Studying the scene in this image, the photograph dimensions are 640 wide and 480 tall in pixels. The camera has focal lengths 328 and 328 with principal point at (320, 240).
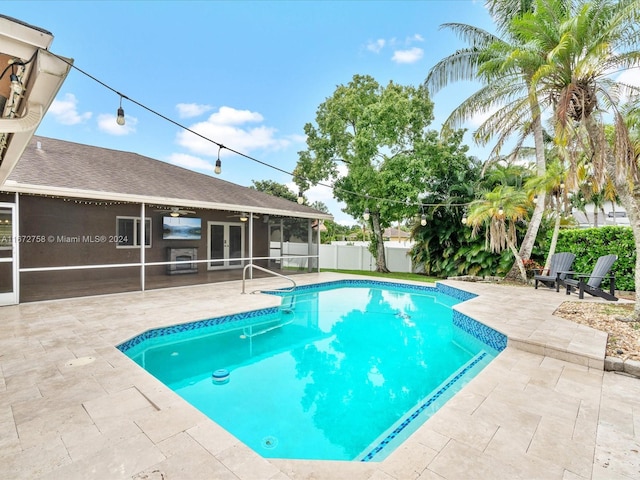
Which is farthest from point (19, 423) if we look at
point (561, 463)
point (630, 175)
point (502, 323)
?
point (630, 175)

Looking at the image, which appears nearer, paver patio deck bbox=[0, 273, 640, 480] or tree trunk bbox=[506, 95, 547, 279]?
paver patio deck bbox=[0, 273, 640, 480]

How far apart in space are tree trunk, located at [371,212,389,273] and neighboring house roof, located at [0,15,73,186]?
14.4 m

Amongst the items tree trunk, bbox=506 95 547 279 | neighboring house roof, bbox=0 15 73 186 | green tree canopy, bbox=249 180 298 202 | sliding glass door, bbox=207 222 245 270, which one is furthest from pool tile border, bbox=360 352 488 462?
green tree canopy, bbox=249 180 298 202

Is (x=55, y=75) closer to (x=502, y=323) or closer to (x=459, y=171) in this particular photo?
(x=502, y=323)

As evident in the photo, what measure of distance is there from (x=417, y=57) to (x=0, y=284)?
17.5 meters

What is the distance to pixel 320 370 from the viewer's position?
17.6ft

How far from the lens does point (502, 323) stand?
632cm

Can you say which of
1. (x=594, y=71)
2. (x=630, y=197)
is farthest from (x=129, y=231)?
(x=630, y=197)

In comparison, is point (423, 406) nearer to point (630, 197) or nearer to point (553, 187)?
point (630, 197)

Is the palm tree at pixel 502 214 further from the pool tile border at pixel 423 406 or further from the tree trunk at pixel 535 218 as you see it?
the pool tile border at pixel 423 406

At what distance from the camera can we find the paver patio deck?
2379 millimetres

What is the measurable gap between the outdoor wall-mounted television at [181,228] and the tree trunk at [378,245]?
8.36 m

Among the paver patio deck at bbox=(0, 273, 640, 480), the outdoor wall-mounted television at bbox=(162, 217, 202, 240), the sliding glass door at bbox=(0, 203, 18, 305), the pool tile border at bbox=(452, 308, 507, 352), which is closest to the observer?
the paver patio deck at bbox=(0, 273, 640, 480)

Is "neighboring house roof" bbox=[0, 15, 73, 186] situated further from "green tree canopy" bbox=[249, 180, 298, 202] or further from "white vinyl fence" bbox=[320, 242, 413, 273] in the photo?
"green tree canopy" bbox=[249, 180, 298, 202]
